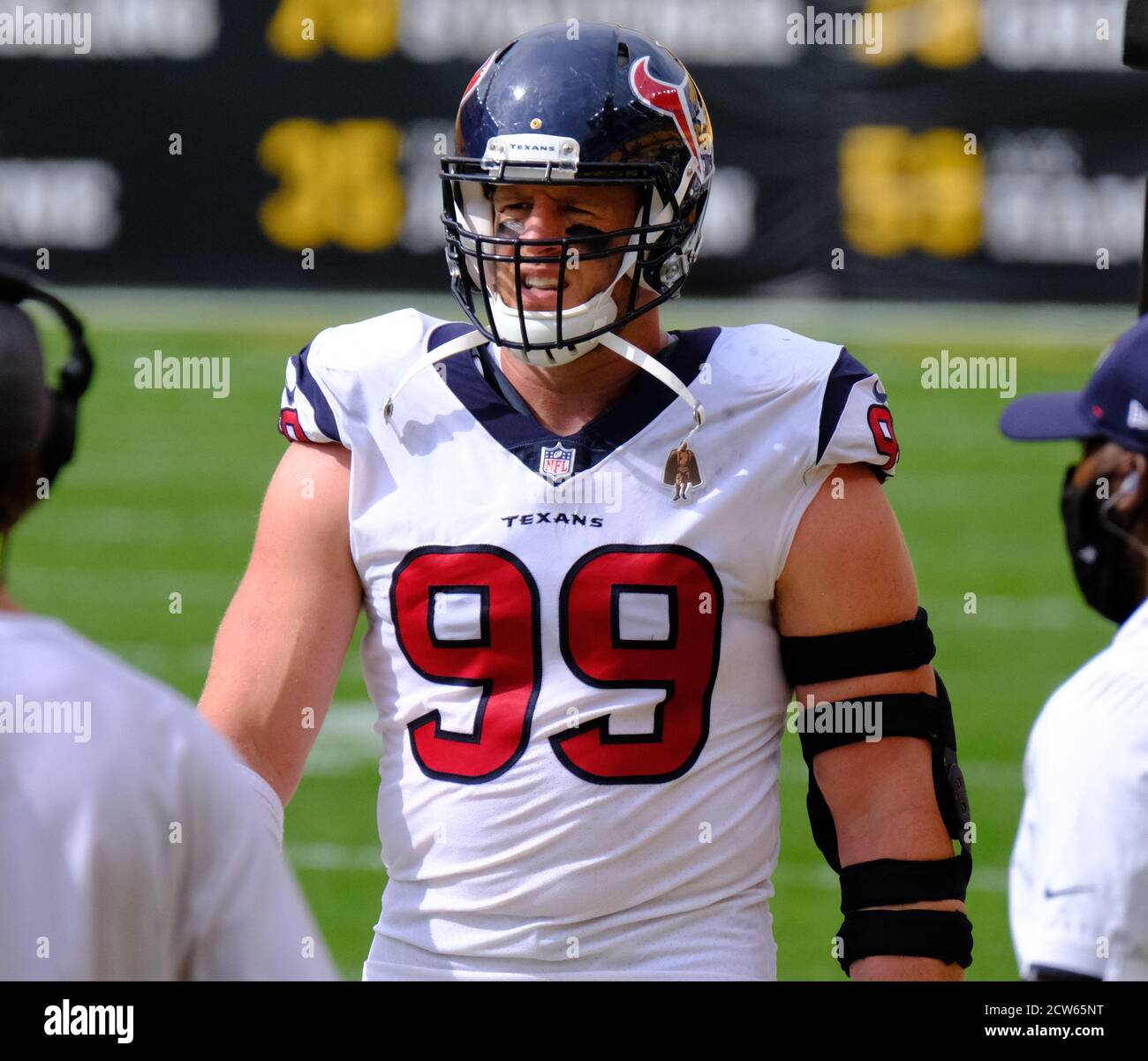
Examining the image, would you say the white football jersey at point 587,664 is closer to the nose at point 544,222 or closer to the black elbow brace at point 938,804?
the black elbow brace at point 938,804

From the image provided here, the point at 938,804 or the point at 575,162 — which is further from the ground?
the point at 575,162

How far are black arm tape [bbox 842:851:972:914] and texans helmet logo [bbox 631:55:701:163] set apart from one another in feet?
3.25

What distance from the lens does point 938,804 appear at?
2486 millimetres

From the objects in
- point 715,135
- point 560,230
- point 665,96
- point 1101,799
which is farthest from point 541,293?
point 715,135

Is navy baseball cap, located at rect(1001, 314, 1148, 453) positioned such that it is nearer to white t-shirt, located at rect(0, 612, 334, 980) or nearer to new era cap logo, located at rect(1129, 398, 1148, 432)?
new era cap logo, located at rect(1129, 398, 1148, 432)

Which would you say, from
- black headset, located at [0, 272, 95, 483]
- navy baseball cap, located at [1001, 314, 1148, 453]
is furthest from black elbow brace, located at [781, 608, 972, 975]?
black headset, located at [0, 272, 95, 483]

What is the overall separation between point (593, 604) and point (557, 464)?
0.66 feet

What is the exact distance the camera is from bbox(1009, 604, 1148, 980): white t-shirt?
5.82ft

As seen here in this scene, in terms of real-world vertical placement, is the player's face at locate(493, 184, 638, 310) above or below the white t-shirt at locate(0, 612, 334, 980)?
above

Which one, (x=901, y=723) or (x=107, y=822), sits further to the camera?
(x=901, y=723)

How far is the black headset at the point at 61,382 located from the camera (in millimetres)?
1710

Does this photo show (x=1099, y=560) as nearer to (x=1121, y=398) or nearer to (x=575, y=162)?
(x=1121, y=398)
